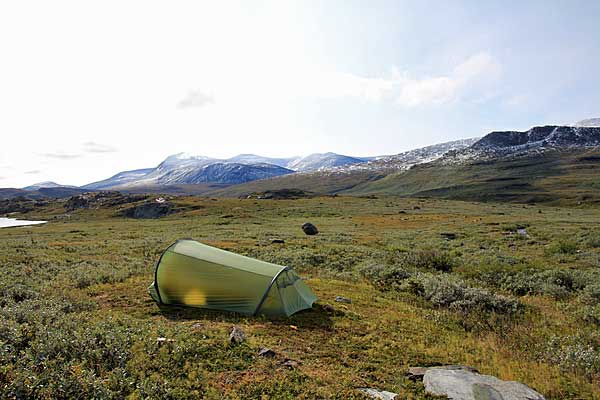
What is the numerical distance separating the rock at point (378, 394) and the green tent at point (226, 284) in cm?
526

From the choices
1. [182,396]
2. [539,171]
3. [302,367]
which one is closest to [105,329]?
[182,396]

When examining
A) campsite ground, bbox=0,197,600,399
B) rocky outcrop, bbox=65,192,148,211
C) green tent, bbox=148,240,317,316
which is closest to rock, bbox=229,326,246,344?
campsite ground, bbox=0,197,600,399

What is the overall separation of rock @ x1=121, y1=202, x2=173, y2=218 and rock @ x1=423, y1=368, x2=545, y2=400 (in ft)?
337

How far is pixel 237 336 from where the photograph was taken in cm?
1004

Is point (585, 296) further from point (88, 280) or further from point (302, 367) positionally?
point (88, 280)

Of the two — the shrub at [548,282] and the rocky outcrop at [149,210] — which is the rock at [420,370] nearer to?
the shrub at [548,282]

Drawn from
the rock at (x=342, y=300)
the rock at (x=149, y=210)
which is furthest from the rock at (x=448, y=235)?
the rock at (x=149, y=210)

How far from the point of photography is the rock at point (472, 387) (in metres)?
7.66

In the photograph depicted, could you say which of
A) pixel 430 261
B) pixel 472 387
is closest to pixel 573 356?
pixel 472 387

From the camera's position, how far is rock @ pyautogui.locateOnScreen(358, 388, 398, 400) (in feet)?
25.4

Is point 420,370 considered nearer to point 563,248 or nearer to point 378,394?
point 378,394

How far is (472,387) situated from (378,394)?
211 centimetres

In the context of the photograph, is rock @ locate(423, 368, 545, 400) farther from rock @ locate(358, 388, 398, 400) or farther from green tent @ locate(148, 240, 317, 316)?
green tent @ locate(148, 240, 317, 316)

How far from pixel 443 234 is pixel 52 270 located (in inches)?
1445
